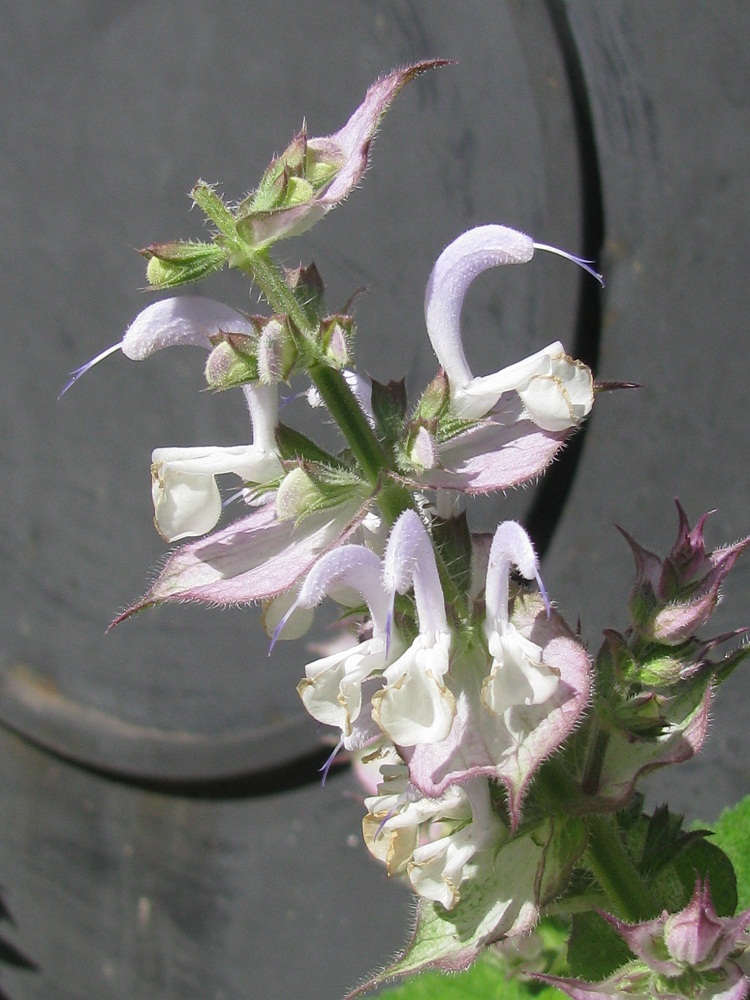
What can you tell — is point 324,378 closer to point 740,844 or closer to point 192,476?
point 192,476

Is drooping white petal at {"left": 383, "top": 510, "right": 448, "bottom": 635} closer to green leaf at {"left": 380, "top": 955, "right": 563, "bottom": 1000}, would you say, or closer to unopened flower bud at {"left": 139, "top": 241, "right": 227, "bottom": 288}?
unopened flower bud at {"left": 139, "top": 241, "right": 227, "bottom": 288}

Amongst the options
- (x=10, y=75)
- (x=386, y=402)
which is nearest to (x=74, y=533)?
(x=10, y=75)

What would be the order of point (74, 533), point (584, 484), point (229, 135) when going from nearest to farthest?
point (584, 484)
point (229, 135)
point (74, 533)

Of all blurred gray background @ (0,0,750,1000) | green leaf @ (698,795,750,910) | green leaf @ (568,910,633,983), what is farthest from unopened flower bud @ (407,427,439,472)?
blurred gray background @ (0,0,750,1000)

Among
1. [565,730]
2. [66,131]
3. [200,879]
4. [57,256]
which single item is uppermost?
[66,131]

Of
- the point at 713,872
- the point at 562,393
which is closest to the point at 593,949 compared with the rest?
the point at 713,872

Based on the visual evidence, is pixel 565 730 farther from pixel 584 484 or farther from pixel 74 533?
pixel 74 533
